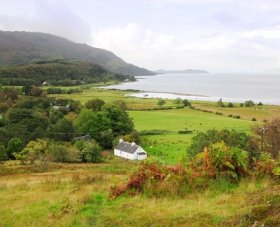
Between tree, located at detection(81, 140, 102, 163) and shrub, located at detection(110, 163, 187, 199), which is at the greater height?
shrub, located at detection(110, 163, 187, 199)

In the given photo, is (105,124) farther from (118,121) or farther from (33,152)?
(33,152)

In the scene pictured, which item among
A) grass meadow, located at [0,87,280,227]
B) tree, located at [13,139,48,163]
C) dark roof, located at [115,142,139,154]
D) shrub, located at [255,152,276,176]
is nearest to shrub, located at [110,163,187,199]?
grass meadow, located at [0,87,280,227]

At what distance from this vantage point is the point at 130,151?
196ft

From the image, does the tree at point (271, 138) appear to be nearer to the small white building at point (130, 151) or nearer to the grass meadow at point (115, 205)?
the small white building at point (130, 151)

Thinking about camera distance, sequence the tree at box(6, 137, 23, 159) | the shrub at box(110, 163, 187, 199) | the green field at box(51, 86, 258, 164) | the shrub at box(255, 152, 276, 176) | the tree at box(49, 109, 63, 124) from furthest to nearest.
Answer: the tree at box(49, 109, 63, 124)
the green field at box(51, 86, 258, 164)
the tree at box(6, 137, 23, 159)
the shrub at box(255, 152, 276, 176)
the shrub at box(110, 163, 187, 199)

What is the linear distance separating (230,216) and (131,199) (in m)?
3.89

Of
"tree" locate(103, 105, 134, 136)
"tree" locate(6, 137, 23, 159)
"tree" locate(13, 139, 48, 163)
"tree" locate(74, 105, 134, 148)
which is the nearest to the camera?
"tree" locate(13, 139, 48, 163)

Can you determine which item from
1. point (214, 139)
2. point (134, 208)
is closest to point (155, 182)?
point (134, 208)

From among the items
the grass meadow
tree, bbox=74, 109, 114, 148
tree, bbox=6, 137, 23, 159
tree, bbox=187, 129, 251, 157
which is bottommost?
tree, bbox=6, 137, 23, 159

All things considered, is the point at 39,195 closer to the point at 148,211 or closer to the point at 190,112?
the point at 148,211

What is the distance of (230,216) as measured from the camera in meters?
9.98

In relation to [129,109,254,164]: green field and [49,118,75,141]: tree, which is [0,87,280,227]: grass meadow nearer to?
[129,109,254,164]: green field

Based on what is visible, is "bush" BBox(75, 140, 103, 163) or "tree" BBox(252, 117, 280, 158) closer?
"tree" BBox(252, 117, 280, 158)

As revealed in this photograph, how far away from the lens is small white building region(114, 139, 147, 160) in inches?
2308
